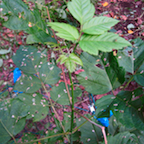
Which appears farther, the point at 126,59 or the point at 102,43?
the point at 126,59

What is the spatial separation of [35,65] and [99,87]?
0.51m

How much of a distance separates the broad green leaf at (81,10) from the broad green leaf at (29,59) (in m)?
0.44

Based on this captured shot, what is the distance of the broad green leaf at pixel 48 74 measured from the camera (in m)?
0.90

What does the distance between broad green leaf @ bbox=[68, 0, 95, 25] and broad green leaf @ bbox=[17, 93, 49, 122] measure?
1.97ft

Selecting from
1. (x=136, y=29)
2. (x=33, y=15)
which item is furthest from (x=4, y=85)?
(x=136, y=29)

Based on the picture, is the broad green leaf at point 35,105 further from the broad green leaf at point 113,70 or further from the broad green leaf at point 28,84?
the broad green leaf at point 113,70

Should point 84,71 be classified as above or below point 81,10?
below

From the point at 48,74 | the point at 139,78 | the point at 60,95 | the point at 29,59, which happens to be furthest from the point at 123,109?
the point at 29,59

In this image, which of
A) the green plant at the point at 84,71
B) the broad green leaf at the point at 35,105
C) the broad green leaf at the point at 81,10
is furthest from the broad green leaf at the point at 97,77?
the broad green leaf at the point at 35,105

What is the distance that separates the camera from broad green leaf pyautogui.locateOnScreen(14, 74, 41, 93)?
2.86ft

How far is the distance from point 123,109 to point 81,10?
1.88 ft

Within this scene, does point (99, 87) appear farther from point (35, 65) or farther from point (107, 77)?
point (35, 65)

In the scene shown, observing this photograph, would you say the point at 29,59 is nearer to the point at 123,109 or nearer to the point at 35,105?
the point at 35,105

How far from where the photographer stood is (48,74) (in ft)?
2.98
